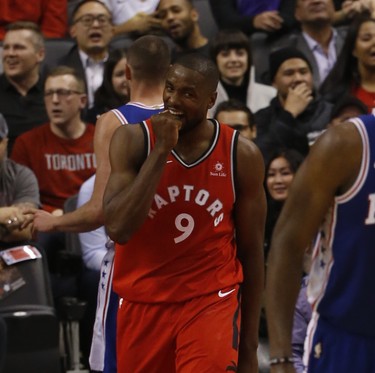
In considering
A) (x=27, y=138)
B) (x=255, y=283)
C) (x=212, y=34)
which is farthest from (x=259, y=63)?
(x=255, y=283)

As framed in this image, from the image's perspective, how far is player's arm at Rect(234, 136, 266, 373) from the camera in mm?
4059

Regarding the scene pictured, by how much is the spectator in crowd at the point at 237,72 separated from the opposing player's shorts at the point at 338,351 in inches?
197

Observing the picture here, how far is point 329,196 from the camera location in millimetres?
3023

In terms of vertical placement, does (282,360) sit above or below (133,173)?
below

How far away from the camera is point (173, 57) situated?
8.41 m

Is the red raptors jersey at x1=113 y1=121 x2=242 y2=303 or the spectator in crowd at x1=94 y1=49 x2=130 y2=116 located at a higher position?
the spectator in crowd at x1=94 y1=49 x2=130 y2=116

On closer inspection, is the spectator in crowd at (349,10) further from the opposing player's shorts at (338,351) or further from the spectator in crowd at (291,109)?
the opposing player's shorts at (338,351)

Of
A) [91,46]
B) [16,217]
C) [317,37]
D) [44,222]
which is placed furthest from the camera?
[317,37]

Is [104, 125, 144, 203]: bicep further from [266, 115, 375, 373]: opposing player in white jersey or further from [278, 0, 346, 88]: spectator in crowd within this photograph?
[278, 0, 346, 88]: spectator in crowd

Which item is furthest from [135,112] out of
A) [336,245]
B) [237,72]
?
[237,72]

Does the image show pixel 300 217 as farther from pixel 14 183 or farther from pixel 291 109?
pixel 291 109

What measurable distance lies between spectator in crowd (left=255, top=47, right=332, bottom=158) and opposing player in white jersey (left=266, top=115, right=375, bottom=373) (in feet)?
13.7

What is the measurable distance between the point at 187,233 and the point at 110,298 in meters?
0.68

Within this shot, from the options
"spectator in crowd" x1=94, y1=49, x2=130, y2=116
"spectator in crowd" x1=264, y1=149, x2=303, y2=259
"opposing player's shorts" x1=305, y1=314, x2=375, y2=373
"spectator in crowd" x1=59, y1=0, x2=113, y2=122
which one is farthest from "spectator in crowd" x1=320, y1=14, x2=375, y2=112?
"opposing player's shorts" x1=305, y1=314, x2=375, y2=373
